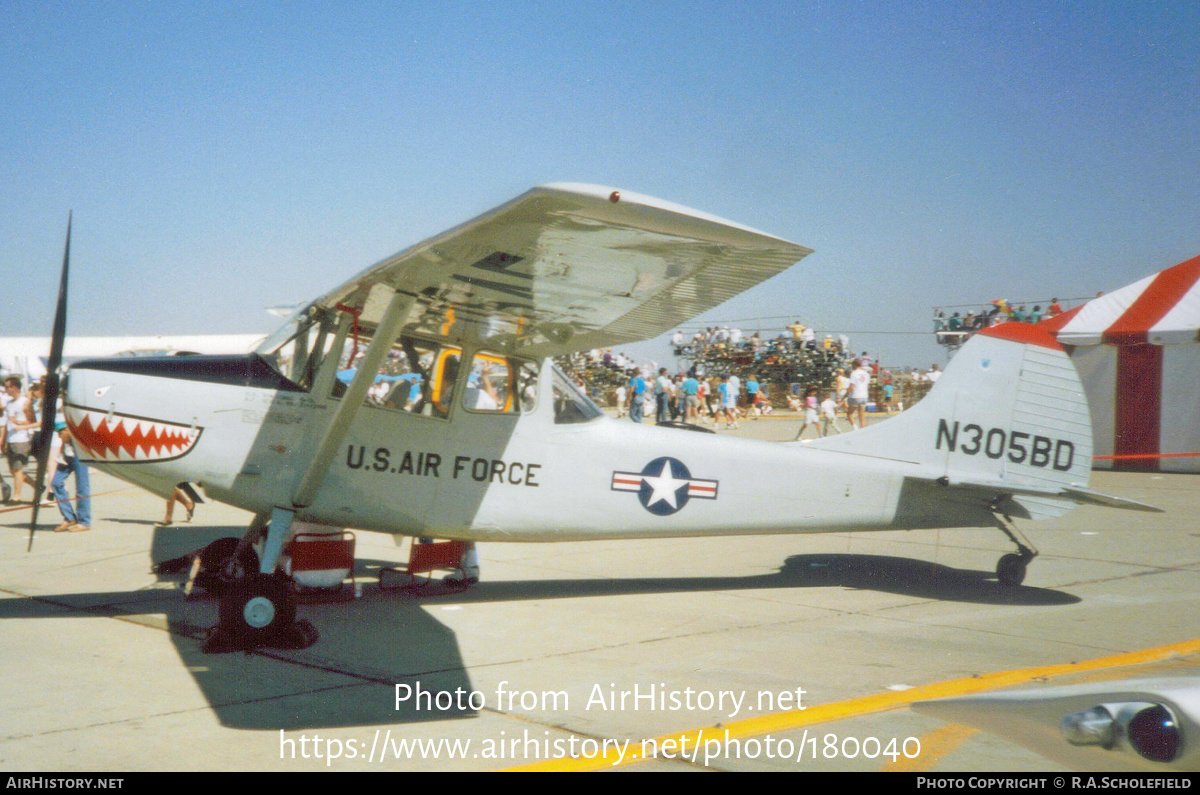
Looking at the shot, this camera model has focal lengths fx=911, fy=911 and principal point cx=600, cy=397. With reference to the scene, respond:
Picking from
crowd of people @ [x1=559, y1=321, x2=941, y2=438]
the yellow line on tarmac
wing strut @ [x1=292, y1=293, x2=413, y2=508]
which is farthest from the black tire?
crowd of people @ [x1=559, y1=321, x2=941, y2=438]

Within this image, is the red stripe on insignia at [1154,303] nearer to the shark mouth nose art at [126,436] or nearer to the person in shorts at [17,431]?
the shark mouth nose art at [126,436]

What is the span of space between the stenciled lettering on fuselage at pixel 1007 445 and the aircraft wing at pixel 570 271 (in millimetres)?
2800

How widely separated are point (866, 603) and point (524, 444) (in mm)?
2870

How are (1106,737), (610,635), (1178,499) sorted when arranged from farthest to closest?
(1178,499)
(610,635)
(1106,737)

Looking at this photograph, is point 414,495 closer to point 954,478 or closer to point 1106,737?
point 954,478

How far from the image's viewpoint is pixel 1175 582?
762 cm

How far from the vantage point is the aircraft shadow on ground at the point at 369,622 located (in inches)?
174

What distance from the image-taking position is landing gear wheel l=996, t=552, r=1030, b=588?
7445 millimetres

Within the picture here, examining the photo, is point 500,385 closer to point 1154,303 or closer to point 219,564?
point 219,564

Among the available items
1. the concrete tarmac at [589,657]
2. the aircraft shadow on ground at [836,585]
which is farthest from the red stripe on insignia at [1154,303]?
the aircraft shadow on ground at [836,585]

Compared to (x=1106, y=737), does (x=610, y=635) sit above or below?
below

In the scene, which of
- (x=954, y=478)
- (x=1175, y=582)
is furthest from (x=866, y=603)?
(x=1175, y=582)

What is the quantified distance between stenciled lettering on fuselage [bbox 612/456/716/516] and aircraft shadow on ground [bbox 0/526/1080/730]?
846 millimetres

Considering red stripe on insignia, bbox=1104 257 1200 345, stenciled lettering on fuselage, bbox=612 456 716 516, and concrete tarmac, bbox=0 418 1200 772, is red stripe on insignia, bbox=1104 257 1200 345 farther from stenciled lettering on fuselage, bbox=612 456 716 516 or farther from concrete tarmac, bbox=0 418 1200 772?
stenciled lettering on fuselage, bbox=612 456 716 516
